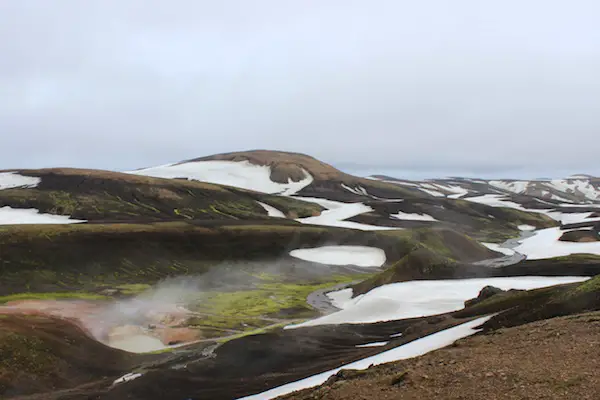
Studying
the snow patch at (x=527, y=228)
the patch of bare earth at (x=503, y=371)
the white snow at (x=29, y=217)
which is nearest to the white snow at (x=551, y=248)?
the snow patch at (x=527, y=228)

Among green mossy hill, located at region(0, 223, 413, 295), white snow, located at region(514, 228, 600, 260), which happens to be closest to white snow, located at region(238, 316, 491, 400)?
green mossy hill, located at region(0, 223, 413, 295)

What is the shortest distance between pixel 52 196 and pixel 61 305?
73.2 metres

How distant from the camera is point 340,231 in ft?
325

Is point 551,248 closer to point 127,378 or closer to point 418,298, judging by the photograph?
point 418,298

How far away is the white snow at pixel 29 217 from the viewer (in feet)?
315

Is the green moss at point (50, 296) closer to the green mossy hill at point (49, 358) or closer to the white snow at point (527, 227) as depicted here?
the green mossy hill at point (49, 358)

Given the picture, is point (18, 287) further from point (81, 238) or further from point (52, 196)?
point (52, 196)

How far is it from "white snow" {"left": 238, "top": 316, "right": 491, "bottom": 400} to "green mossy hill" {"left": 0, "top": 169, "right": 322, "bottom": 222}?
82.5 meters

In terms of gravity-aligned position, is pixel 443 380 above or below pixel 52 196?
below

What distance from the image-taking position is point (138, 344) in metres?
37.9

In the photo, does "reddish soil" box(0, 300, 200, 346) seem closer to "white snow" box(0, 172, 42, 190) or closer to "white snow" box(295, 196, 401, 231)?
"white snow" box(295, 196, 401, 231)

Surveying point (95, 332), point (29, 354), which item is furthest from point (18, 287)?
point (29, 354)

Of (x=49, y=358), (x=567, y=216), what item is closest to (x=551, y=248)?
(x=567, y=216)

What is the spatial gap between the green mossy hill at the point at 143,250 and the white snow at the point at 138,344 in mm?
22713
